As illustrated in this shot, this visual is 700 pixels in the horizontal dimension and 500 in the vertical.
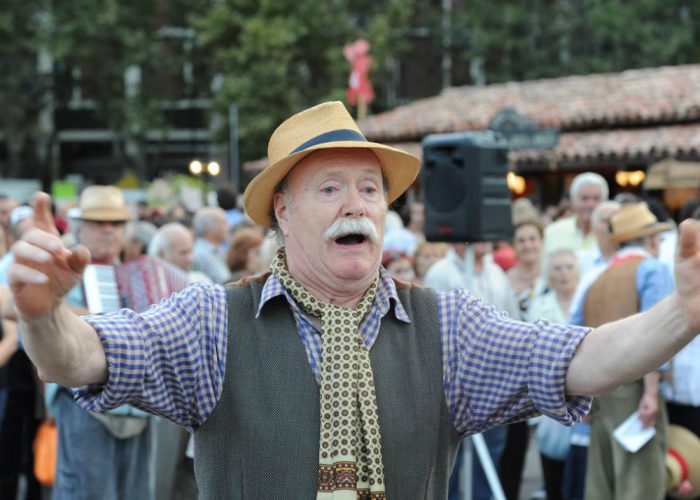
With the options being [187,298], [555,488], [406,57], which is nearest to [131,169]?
[406,57]

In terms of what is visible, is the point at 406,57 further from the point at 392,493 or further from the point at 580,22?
the point at 392,493

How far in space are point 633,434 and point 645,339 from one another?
3911 millimetres

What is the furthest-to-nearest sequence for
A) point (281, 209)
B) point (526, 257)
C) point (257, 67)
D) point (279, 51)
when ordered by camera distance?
point (279, 51)
point (257, 67)
point (526, 257)
point (281, 209)

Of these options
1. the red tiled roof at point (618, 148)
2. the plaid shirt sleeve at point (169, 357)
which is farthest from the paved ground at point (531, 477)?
the red tiled roof at point (618, 148)

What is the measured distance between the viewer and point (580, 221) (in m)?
9.91

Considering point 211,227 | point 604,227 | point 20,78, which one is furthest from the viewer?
point 20,78

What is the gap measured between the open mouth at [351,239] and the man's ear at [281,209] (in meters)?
0.19

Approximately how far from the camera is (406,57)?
134 ft

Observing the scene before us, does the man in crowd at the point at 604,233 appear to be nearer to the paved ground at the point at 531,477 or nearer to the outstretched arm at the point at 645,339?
the paved ground at the point at 531,477

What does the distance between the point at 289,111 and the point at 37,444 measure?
2691cm

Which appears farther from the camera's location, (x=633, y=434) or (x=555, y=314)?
(x=555, y=314)

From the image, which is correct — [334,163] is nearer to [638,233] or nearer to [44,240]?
[44,240]

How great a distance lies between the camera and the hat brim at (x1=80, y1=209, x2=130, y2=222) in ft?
21.3

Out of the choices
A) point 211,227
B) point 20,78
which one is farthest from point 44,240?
point 20,78
